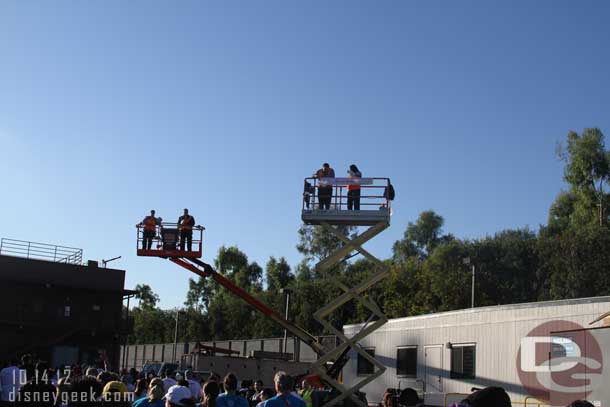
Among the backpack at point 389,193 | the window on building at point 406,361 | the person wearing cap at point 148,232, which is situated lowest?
the window on building at point 406,361

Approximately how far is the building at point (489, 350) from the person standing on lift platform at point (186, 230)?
Result: 7.59 meters

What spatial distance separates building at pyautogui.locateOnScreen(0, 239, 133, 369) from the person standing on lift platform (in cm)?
1596

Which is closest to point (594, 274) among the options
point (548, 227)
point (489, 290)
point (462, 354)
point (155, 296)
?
point (489, 290)

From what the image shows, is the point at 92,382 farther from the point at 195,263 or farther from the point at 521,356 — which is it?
the point at 195,263

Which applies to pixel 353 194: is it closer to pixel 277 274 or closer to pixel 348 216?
pixel 348 216

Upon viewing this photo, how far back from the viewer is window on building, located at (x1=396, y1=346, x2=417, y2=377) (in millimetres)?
24594

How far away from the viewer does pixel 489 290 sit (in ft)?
180

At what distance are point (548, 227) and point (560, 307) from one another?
44247mm

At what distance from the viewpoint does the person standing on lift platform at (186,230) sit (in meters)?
24.9

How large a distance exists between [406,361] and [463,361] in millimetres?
2987

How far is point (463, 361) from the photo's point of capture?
22406 mm

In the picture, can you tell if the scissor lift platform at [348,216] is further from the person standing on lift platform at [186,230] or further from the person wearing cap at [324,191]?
the person standing on lift platform at [186,230]

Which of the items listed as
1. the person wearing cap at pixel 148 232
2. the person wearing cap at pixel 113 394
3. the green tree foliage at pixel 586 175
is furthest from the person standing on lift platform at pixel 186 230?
the green tree foliage at pixel 586 175

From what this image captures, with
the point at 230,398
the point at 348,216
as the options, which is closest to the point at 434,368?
the point at 348,216
